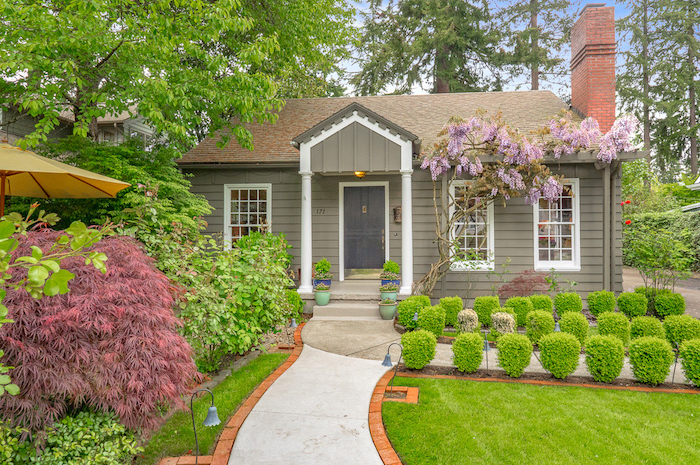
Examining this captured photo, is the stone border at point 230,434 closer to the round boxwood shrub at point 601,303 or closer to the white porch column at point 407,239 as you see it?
the white porch column at point 407,239

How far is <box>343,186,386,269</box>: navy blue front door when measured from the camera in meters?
9.75

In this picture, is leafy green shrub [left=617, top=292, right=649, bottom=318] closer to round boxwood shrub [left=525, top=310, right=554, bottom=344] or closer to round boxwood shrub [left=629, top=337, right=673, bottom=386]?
round boxwood shrub [left=525, top=310, right=554, bottom=344]

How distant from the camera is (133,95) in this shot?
7.20m

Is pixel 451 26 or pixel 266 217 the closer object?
pixel 266 217

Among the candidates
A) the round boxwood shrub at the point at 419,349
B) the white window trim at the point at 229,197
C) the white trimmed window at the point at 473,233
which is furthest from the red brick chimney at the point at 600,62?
the white window trim at the point at 229,197

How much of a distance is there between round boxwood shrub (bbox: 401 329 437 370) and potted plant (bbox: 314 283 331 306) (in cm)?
341

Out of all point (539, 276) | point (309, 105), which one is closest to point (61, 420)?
point (539, 276)

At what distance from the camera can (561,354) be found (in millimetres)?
4789

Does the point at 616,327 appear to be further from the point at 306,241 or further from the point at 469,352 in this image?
the point at 306,241

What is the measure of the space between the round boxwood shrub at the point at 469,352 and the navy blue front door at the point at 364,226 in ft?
16.0

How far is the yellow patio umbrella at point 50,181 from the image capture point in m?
4.60

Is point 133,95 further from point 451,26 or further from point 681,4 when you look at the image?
point 681,4

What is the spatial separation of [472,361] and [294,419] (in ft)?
7.23

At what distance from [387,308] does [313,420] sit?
4050mm
